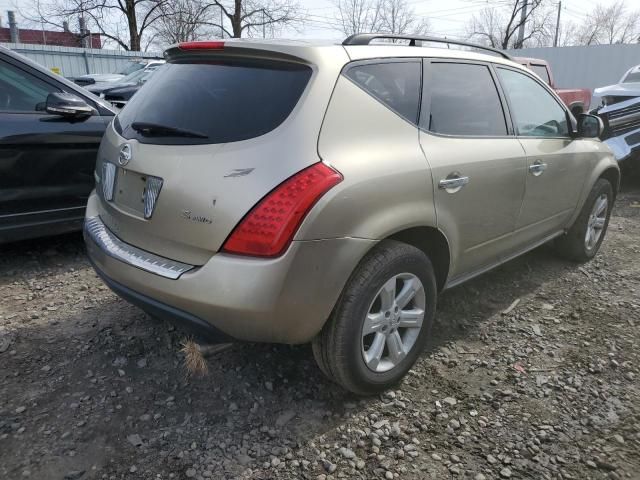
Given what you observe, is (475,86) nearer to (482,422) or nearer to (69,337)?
(482,422)

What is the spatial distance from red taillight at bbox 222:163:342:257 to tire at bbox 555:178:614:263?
312cm

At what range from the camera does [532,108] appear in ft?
11.7

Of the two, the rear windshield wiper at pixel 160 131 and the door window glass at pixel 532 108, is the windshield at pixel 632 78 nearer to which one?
the door window glass at pixel 532 108

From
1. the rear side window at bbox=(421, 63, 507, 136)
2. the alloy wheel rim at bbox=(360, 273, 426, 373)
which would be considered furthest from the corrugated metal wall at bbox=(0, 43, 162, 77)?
the alloy wheel rim at bbox=(360, 273, 426, 373)

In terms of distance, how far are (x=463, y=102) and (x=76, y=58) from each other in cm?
2258

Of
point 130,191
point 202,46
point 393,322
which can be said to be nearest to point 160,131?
point 130,191

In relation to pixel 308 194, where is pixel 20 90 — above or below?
above

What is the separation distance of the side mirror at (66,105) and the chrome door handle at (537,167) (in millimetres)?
3274

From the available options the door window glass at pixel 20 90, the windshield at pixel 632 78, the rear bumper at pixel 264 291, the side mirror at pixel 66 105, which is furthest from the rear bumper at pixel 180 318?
the windshield at pixel 632 78

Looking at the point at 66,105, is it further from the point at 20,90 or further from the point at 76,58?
the point at 76,58

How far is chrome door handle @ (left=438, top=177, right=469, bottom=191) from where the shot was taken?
261cm

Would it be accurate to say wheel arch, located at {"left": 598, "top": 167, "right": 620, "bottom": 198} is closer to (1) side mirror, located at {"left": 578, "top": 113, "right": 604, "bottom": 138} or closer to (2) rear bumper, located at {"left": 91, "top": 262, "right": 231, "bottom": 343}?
(1) side mirror, located at {"left": 578, "top": 113, "right": 604, "bottom": 138}

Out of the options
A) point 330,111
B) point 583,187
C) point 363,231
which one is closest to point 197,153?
point 330,111

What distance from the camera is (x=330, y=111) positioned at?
2.20 metres
